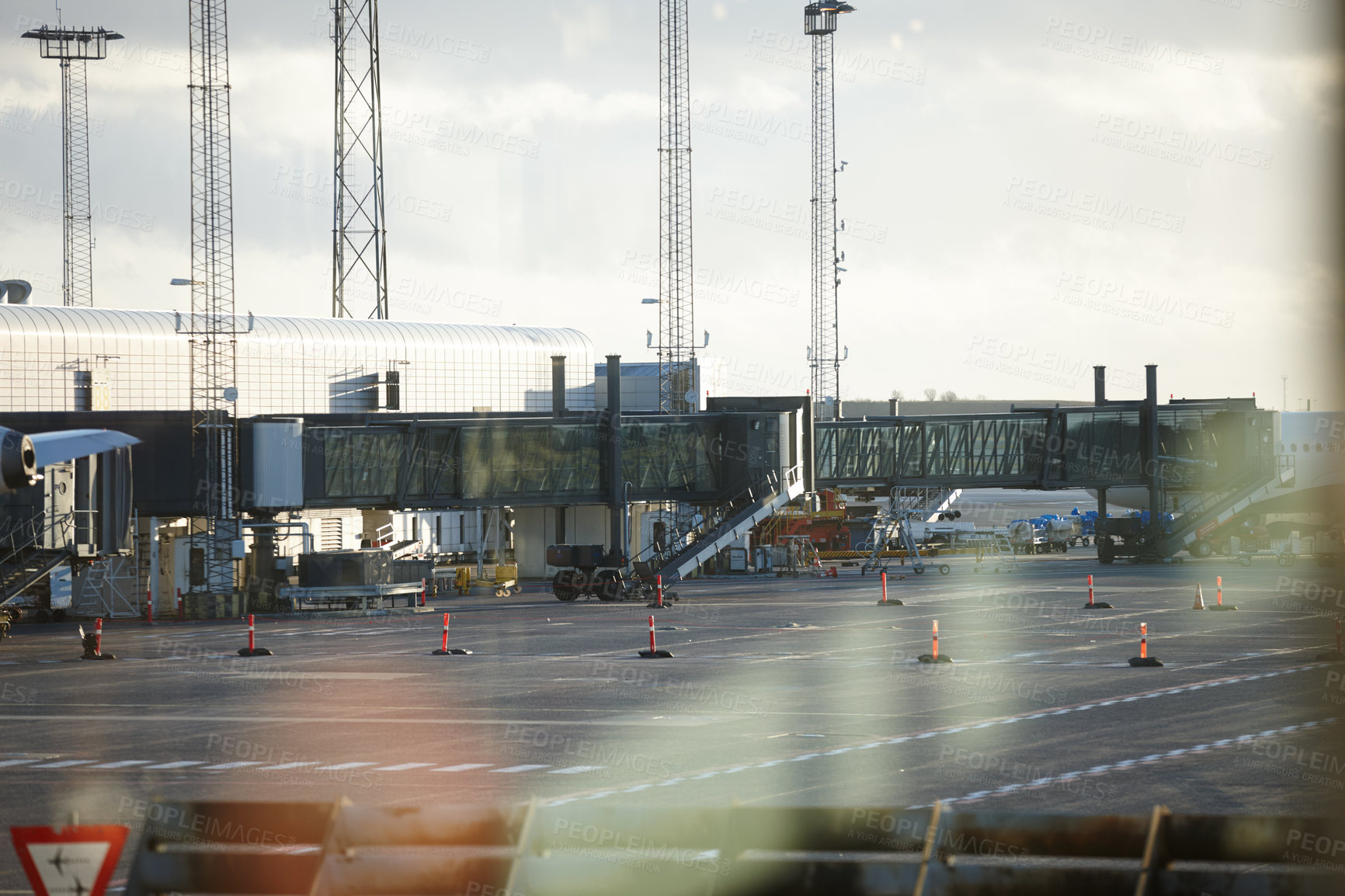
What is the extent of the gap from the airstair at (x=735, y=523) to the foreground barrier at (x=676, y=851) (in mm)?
57248

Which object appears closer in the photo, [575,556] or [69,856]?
[69,856]

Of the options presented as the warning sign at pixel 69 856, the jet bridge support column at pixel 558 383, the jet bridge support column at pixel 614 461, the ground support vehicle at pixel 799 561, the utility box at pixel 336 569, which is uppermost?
the jet bridge support column at pixel 558 383

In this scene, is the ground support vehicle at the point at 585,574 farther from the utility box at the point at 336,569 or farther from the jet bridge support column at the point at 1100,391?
the jet bridge support column at the point at 1100,391

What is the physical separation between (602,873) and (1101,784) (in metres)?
11.9

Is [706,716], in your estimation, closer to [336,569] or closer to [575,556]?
[336,569]

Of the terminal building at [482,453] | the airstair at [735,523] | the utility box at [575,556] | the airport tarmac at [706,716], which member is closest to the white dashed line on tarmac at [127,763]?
the airport tarmac at [706,716]

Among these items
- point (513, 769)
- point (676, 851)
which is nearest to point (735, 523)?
point (513, 769)

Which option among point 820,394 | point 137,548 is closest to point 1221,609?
point 137,548

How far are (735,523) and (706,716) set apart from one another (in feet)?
145

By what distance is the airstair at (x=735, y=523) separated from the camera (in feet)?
226

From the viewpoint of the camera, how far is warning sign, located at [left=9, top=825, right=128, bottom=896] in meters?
10.3

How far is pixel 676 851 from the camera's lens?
1010 cm

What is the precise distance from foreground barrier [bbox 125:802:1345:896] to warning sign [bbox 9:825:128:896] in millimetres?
544

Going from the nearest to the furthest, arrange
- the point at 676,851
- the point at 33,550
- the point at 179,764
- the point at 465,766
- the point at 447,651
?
the point at 676,851, the point at 465,766, the point at 179,764, the point at 447,651, the point at 33,550
